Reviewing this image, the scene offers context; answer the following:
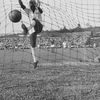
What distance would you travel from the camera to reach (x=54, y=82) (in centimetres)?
469

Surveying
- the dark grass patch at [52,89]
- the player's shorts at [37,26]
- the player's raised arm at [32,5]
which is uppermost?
the player's raised arm at [32,5]

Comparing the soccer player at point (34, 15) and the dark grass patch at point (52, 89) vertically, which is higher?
the soccer player at point (34, 15)

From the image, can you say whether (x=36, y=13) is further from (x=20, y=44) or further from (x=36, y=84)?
(x=20, y=44)

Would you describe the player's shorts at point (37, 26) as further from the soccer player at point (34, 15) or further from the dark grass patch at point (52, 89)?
the dark grass patch at point (52, 89)

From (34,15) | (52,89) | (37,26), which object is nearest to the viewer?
(52,89)

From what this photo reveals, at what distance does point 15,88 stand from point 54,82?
869mm

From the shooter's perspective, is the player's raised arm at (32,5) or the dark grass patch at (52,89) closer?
the dark grass patch at (52,89)

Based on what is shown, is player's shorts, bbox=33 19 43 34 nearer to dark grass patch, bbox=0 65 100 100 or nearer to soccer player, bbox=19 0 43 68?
soccer player, bbox=19 0 43 68

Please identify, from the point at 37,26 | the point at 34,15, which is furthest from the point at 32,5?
the point at 37,26

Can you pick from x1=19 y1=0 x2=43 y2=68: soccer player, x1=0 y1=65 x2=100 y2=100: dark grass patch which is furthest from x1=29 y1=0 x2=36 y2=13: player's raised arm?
x1=0 y1=65 x2=100 y2=100: dark grass patch

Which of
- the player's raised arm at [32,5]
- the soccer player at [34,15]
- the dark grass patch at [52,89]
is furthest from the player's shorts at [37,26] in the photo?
the dark grass patch at [52,89]

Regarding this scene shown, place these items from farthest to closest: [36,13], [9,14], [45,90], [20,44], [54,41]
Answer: [20,44] < [54,41] < [36,13] < [9,14] < [45,90]

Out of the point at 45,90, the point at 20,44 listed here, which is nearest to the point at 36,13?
the point at 45,90

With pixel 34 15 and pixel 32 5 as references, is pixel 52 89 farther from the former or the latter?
pixel 32 5
